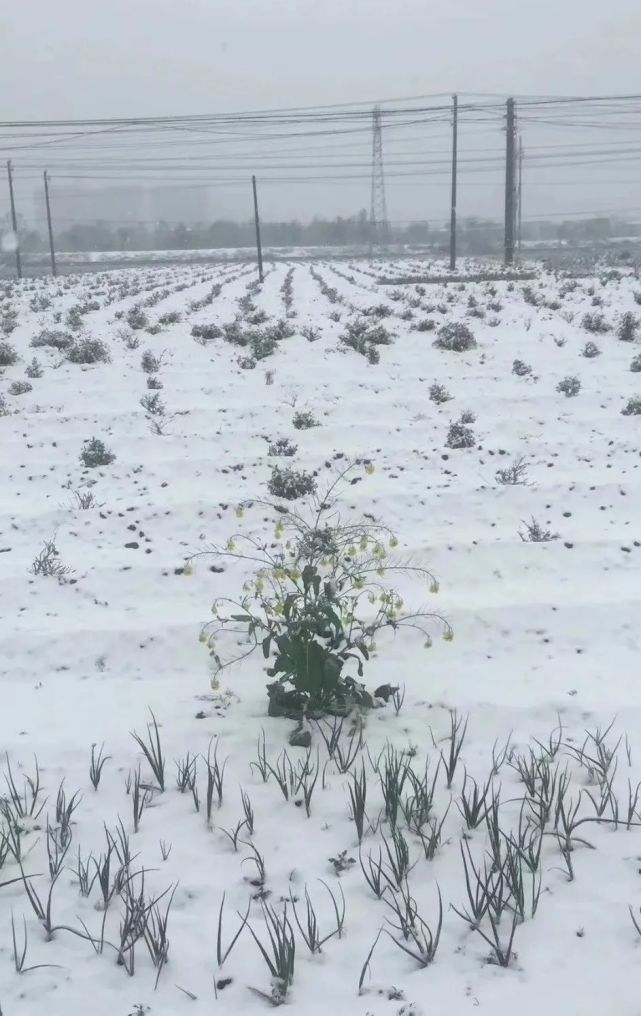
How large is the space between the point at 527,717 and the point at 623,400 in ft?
18.2

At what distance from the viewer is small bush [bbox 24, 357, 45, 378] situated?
995 cm

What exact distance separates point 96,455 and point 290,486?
1745 millimetres

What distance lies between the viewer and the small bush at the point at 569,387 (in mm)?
8484

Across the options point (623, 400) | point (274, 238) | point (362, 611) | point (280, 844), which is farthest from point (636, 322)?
point (274, 238)

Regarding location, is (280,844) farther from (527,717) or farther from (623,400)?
(623,400)

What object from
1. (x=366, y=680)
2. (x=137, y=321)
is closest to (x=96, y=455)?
(x=366, y=680)

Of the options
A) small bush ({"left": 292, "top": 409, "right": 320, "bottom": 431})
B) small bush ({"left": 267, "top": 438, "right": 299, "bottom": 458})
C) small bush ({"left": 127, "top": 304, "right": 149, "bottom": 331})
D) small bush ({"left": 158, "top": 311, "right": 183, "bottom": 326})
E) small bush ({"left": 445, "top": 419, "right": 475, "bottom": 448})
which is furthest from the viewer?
small bush ({"left": 158, "top": 311, "right": 183, "bottom": 326})

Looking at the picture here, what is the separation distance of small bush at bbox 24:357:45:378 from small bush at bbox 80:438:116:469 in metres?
3.25

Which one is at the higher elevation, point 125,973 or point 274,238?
point 274,238

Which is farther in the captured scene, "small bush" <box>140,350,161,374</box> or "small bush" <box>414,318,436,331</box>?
"small bush" <box>414,318,436,331</box>

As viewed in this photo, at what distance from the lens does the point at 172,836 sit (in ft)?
9.56

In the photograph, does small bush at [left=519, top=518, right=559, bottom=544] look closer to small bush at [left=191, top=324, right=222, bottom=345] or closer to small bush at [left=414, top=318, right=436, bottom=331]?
small bush at [left=414, top=318, right=436, bottom=331]

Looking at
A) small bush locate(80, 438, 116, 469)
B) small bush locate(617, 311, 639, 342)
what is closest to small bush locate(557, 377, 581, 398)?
small bush locate(617, 311, 639, 342)

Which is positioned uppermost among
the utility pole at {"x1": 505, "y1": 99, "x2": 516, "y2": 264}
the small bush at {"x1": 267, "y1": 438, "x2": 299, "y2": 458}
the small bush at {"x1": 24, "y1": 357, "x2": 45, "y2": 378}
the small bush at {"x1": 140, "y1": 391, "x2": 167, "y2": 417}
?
the utility pole at {"x1": 505, "y1": 99, "x2": 516, "y2": 264}
